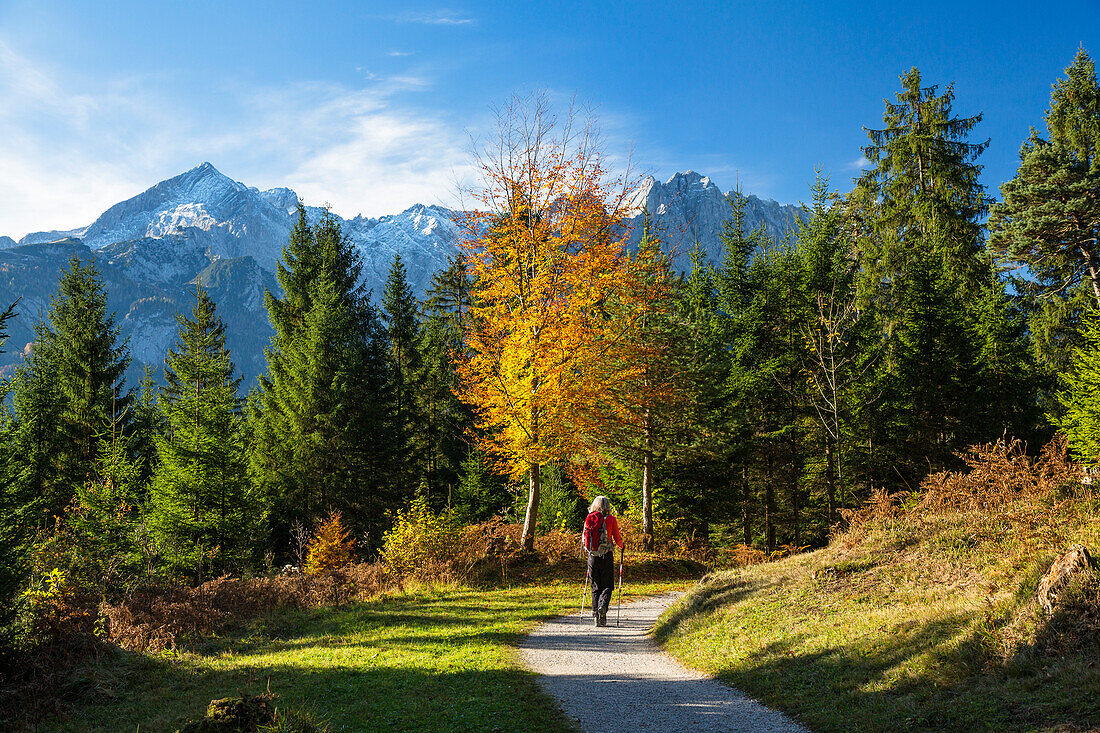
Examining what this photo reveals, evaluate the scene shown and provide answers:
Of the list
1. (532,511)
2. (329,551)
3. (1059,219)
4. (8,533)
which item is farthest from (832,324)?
(8,533)

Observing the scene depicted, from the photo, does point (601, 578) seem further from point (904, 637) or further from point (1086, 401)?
point (1086, 401)

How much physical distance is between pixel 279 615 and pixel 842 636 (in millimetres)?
10699

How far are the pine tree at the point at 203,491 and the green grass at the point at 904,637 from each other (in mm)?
13821

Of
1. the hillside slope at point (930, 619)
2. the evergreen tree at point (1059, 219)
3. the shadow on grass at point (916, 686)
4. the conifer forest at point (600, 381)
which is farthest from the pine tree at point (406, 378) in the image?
the evergreen tree at point (1059, 219)

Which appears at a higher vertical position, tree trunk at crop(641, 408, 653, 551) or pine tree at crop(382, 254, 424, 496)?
pine tree at crop(382, 254, 424, 496)

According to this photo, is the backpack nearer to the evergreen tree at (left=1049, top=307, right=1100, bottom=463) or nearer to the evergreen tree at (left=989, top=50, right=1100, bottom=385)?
the evergreen tree at (left=1049, top=307, right=1100, bottom=463)

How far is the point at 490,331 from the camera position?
16.6 m

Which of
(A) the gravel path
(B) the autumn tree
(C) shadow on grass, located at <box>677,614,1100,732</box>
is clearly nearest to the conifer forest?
(B) the autumn tree

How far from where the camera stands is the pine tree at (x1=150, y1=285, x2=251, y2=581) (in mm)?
17328

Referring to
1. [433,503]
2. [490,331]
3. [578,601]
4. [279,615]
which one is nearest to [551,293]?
[490,331]

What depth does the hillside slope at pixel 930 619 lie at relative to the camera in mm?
4812

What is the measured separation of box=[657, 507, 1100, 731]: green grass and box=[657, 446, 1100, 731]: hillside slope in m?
0.02

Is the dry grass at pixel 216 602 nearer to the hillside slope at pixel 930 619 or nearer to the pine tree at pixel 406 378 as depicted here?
the hillside slope at pixel 930 619

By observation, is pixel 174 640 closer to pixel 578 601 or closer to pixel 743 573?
pixel 578 601
